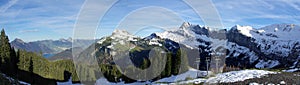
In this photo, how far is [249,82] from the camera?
41.2 metres

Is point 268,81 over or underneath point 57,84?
over

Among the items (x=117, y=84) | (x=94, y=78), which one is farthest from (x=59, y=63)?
(x=117, y=84)

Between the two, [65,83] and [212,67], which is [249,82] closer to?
[212,67]

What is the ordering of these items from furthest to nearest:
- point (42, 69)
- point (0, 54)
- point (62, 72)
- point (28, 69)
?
point (62, 72)
point (42, 69)
point (28, 69)
point (0, 54)

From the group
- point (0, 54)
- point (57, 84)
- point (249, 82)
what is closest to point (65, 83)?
point (57, 84)

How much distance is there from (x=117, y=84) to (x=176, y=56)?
61.9ft

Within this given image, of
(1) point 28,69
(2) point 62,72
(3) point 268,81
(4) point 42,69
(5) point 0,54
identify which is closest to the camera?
(3) point 268,81

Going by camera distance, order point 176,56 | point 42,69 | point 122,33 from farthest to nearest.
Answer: point 42,69
point 176,56
point 122,33

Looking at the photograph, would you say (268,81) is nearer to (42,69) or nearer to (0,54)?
(0,54)

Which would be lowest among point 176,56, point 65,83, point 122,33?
point 65,83

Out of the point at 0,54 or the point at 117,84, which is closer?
the point at 0,54

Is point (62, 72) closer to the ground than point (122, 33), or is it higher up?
closer to the ground

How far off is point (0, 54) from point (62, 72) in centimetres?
2782

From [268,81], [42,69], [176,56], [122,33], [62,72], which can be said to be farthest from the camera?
[62,72]
